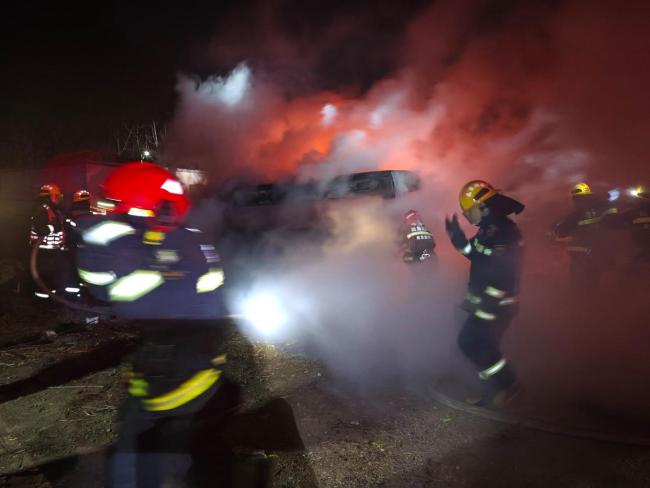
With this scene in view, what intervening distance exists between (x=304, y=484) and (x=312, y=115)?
9652mm

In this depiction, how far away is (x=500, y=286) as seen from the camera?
329 centimetres

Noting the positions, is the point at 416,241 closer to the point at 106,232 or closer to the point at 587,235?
the point at 587,235

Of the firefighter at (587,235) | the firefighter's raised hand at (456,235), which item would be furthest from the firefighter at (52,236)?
the firefighter at (587,235)

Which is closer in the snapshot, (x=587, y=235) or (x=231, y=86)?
(x=587, y=235)

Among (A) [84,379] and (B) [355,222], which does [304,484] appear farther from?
(B) [355,222]

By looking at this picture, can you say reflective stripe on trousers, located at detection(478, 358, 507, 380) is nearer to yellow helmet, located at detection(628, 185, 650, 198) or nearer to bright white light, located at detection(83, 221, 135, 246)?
bright white light, located at detection(83, 221, 135, 246)

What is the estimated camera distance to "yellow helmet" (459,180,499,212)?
3.35 meters

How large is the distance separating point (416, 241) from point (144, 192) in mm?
4329

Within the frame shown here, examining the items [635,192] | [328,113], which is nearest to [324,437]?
[635,192]

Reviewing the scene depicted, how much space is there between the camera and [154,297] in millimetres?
2256

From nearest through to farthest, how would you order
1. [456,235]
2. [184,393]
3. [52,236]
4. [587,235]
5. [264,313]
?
[184,393], [456,235], [587,235], [264,313], [52,236]

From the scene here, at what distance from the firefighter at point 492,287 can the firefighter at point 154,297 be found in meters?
2.00

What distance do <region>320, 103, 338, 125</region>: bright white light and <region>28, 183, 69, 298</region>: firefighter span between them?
6.12 m

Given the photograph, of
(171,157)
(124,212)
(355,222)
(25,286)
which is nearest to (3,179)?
(171,157)
